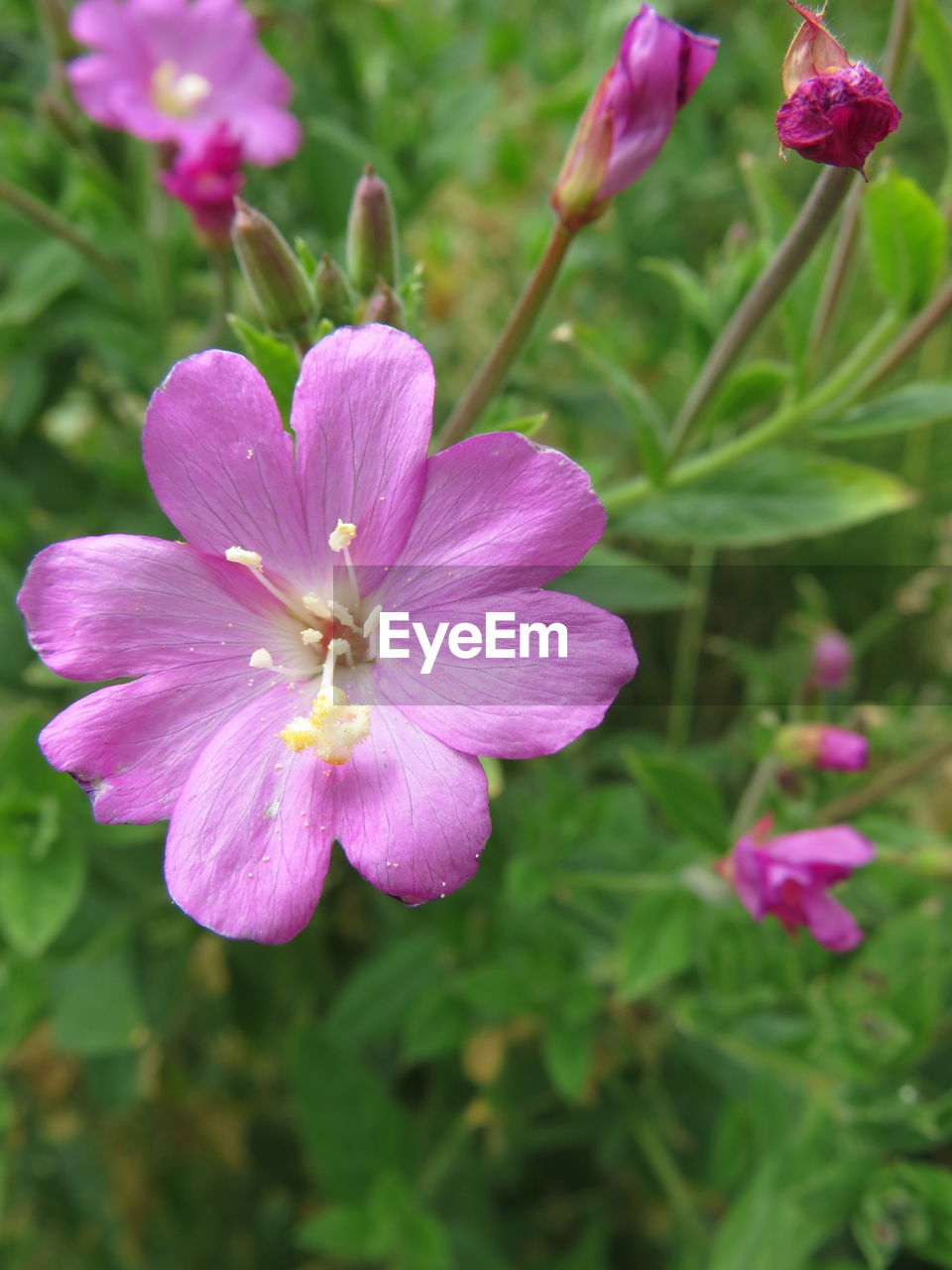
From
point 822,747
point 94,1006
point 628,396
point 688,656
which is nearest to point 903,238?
point 628,396

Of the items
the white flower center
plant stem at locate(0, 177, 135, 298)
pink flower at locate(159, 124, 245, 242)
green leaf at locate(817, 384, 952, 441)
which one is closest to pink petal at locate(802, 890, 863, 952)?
green leaf at locate(817, 384, 952, 441)

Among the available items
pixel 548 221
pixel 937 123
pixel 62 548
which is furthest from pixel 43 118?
pixel 937 123

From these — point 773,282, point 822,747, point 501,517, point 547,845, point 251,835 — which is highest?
point 773,282

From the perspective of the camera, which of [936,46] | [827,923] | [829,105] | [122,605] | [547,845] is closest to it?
[829,105]

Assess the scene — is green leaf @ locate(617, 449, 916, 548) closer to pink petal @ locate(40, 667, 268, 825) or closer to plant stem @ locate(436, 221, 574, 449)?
plant stem @ locate(436, 221, 574, 449)

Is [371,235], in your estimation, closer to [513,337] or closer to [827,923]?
[513,337]
